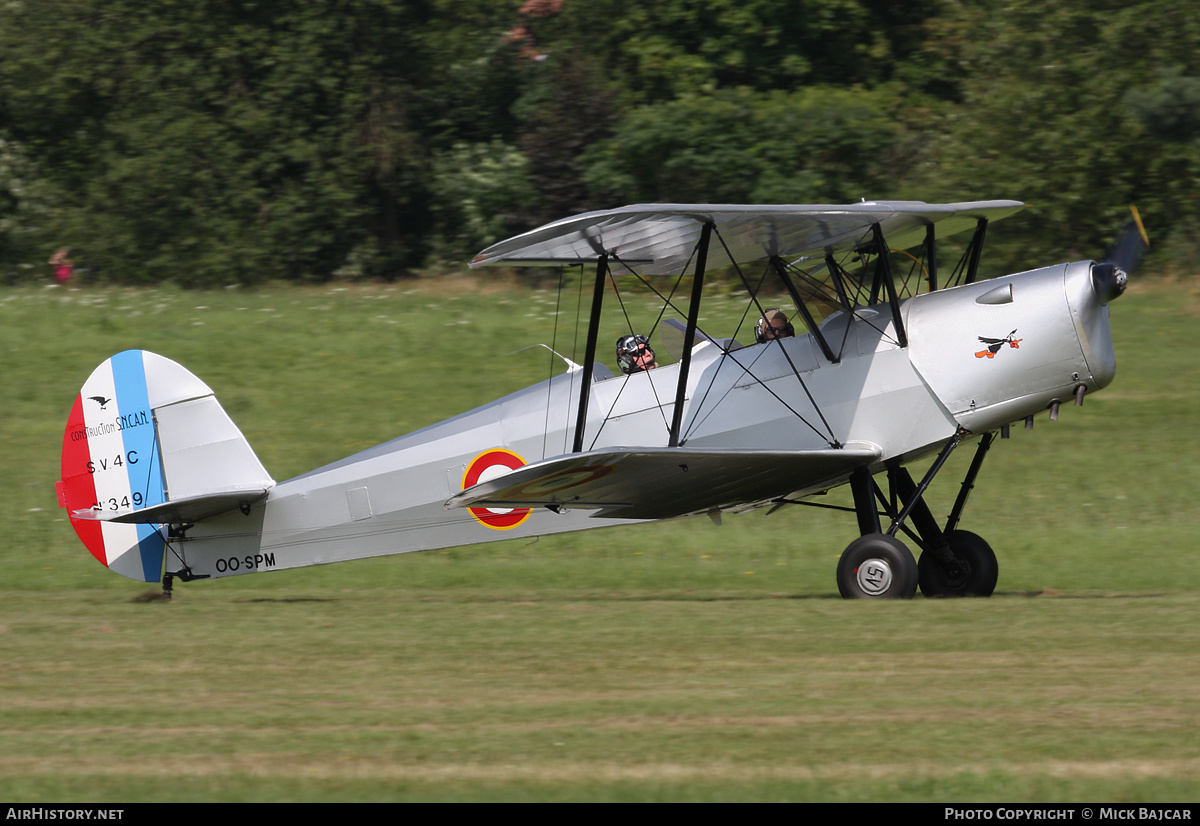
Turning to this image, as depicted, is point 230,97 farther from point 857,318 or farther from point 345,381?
point 857,318

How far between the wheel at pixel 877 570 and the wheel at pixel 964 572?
109 centimetres

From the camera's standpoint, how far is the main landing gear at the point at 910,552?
9141mm

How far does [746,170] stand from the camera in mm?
29078

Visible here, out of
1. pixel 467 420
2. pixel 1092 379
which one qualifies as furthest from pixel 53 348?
pixel 1092 379

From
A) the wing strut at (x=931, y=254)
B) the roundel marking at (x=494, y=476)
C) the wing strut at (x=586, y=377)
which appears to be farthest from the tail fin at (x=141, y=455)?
the wing strut at (x=931, y=254)

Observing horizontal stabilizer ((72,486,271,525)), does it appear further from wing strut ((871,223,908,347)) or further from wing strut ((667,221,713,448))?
wing strut ((871,223,908,347))

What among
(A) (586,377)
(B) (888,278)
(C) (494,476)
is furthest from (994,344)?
(C) (494,476)

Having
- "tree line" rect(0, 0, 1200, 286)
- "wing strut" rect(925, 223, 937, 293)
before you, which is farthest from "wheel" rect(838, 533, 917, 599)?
"tree line" rect(0, 0, 1200, 286)

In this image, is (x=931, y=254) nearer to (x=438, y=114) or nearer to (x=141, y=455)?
(x=141, y=455)

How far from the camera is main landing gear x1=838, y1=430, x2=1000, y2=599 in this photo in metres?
9.14

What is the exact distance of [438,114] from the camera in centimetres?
3459

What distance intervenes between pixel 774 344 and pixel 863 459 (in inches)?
42.1

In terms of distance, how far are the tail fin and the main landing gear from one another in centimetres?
452

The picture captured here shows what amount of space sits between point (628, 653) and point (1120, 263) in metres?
4.66
